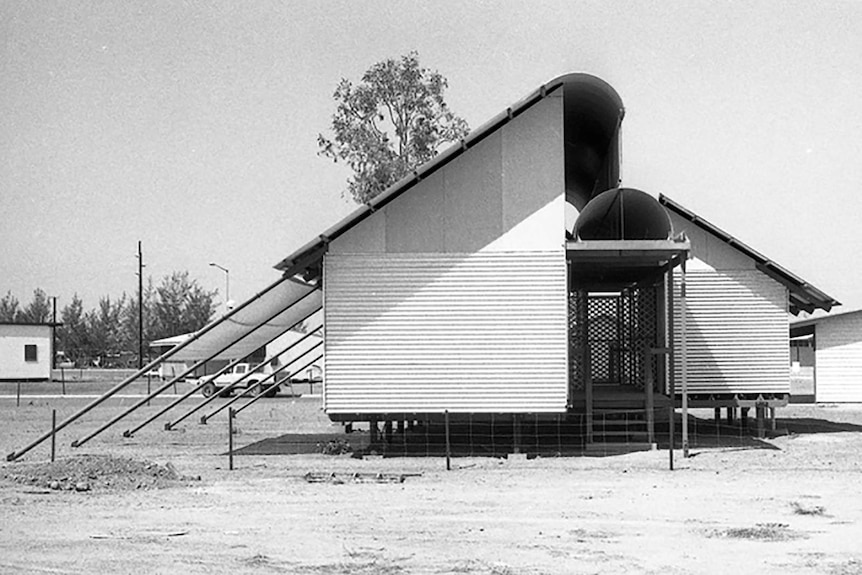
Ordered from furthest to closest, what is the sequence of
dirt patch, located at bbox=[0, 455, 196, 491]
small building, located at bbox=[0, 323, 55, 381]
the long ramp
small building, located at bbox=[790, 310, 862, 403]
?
1. small building, located at bbox=[0, 323, 55, 381]
2. small building, located at bbox=[790, 310, 862, 403]
3. the long ramp
4. dirt patch, located at bbox=[0, 455, 196, 491]

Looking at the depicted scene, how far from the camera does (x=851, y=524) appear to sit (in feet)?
44.5

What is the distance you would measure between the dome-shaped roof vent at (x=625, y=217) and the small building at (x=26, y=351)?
4880 cm

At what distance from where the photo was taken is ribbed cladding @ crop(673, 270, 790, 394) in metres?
25.5

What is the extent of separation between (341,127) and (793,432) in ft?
84.1

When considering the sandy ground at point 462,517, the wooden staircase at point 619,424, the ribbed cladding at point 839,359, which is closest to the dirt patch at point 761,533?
the sandy ground at point 462,517

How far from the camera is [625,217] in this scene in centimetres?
2245

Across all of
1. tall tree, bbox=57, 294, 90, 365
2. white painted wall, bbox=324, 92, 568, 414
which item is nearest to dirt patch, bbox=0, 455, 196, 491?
white painted wall, bbox=324, 92, 568, 414

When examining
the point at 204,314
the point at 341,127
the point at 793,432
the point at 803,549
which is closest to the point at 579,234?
the point at 793,432

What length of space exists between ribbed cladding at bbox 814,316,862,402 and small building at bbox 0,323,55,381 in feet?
138

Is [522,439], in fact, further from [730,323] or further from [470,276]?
[730,323]

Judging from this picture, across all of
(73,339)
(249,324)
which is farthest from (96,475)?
(73,339)

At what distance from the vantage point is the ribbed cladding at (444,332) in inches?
841

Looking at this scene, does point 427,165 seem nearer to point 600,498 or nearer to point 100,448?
point 600,498

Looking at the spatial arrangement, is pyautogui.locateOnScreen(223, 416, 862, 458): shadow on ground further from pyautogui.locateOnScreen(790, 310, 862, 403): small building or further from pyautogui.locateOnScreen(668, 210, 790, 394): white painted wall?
pyautogui.locateOnScreen(790, 310, 862, 403): small building
